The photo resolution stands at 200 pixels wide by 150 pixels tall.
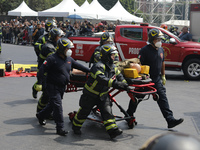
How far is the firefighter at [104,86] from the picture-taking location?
5906 millimetres

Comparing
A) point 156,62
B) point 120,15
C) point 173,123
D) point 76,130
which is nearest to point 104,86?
point 76,130

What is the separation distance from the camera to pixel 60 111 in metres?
6.19

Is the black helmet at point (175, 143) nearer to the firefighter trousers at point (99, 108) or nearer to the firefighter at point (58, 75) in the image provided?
the firefighter trousers at point (99, 108)

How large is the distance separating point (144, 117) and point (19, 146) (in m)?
3.00

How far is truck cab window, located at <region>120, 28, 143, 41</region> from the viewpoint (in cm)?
1373

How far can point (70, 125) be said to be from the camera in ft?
22.9

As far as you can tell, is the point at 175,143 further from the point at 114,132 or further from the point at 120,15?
the point at 120,15

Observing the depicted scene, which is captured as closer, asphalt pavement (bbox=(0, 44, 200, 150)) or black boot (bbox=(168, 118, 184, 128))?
asphalt pavement (bbox=(0, 44, 200, 150))

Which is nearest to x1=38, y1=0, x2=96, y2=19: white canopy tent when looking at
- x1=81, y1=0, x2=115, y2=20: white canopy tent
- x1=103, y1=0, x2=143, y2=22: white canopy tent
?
x1=81, y1=0, x2=115, y2=20: white canopy tent

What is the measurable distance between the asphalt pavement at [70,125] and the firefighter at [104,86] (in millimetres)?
322

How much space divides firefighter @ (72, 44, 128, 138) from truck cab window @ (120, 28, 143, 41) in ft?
25.6

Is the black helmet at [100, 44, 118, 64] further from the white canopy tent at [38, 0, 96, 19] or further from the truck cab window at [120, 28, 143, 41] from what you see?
the white canopy tent at [38, 0, 96, 19]

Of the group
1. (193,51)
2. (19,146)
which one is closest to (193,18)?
(193,51)

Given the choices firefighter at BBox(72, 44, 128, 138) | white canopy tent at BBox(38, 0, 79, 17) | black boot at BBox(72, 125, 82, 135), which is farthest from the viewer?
white canopy tent at BBox(38, 0, 79, 17)
